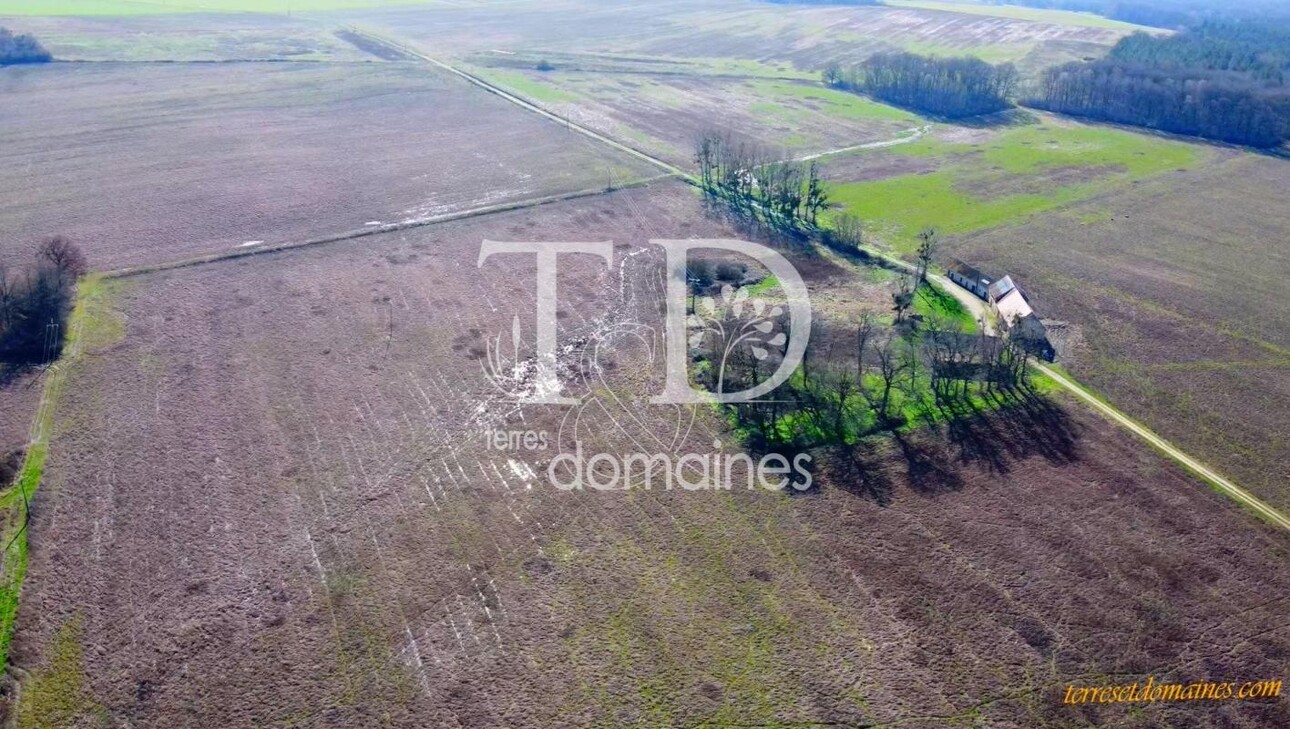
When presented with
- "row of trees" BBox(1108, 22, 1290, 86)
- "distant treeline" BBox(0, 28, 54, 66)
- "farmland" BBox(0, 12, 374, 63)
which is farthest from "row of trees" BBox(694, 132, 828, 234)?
"distant treeline" BBox(0, 28, 54, 66)

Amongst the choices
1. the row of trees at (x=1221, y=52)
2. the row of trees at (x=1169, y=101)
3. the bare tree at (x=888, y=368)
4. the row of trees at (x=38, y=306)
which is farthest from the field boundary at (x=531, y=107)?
the row of trees at (x=1221, y=52)

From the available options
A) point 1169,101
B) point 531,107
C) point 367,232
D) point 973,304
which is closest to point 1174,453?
point 973,304

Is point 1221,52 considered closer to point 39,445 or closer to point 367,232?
point 367,232

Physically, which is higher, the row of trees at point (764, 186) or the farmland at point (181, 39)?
the farmland at point (181, 39)

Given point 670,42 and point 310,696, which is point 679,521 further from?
point 670,42

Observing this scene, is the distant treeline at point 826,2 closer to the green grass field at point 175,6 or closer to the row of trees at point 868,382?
the green grass field at point 175,6

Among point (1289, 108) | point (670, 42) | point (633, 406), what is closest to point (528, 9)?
point (670, 42)

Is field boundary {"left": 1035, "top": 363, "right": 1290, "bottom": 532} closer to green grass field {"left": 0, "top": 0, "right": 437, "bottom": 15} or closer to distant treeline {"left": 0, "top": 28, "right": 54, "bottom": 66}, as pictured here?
distant treeline {"left": 0, "top": 28, "right": 54, "bottom": 66}
